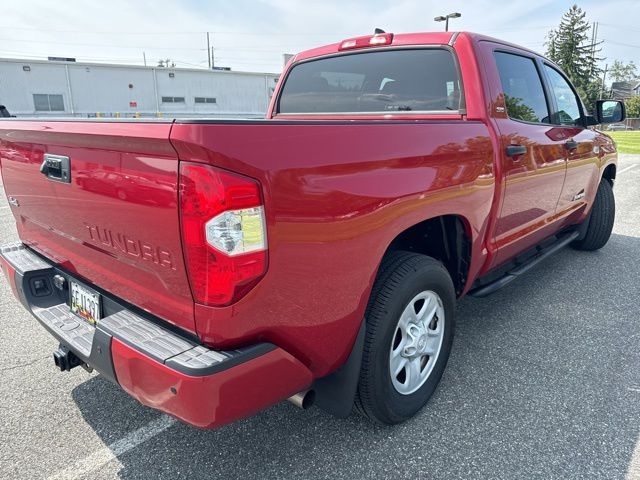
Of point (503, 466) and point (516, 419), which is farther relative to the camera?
point (516, 419)

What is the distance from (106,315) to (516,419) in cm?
201

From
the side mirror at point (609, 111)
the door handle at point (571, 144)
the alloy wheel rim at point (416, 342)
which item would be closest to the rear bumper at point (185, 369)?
the alloy wheel rim at point (416, 342)

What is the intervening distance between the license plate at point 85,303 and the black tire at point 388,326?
1160 millimetres

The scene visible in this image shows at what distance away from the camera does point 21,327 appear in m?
3.39

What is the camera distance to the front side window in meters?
3.81

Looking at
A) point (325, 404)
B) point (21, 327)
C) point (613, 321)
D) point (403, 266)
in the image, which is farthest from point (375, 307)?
point (21, 327)

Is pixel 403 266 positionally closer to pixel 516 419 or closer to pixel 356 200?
pixel 356 200

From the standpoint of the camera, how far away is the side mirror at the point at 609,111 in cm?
464

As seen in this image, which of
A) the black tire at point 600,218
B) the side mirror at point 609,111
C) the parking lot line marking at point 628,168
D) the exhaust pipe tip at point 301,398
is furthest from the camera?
the parking lot line marking at point 628,168

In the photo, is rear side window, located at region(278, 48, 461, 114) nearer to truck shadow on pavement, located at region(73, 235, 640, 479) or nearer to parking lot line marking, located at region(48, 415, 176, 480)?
truck shadow on pavement, located at region(73, 235, 640, 479)

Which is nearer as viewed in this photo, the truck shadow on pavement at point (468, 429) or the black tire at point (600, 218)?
the truck shadow on pavement at point (468, 429)

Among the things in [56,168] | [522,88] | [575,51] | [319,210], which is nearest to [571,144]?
[522,88]

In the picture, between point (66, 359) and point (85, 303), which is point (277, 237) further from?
point (66, 359)

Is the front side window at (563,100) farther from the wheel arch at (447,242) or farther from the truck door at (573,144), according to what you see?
the wheel arch at (447,242)
